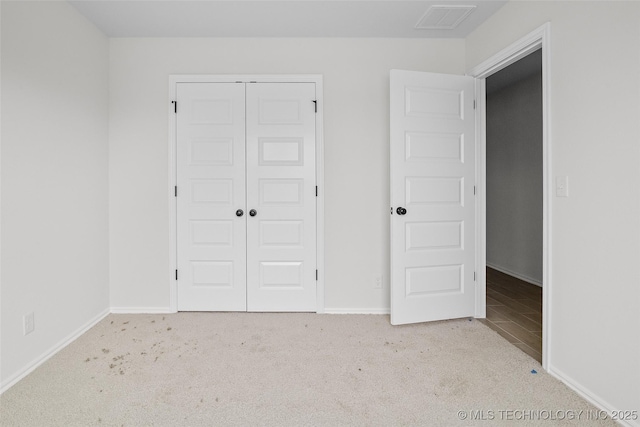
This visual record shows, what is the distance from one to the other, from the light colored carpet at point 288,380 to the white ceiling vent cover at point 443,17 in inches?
99.1

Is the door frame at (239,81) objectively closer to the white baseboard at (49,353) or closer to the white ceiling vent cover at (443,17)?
the white baseboard at (49,353)

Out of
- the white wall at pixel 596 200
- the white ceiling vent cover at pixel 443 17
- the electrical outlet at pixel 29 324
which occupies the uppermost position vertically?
the white ceiling vent cover at pixel 443 17

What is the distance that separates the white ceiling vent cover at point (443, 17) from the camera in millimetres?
2626

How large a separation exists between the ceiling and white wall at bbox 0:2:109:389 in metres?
0.40

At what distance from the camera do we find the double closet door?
3143mm

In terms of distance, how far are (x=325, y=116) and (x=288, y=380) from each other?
86.3 inches

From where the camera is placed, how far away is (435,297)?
2.94 m

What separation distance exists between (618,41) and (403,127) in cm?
136

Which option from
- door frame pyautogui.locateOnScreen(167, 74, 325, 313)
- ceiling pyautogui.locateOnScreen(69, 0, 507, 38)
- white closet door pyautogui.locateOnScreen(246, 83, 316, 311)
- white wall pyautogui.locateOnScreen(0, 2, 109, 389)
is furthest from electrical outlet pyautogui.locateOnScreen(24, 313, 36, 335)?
ceiling pyautogui.locateOnScreen(69, 0, 507, 38)

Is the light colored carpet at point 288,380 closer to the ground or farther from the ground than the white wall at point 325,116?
closer to the ground

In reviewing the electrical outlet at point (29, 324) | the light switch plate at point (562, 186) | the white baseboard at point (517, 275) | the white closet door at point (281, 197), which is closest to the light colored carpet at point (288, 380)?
the electrical outlet at point (29, 324)

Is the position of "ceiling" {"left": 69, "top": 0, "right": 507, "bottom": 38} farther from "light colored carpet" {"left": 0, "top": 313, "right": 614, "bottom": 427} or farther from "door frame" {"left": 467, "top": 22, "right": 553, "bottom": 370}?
"light colored carpet" {"left": 0, "top": 313, "right": 614, "bottom": 427}

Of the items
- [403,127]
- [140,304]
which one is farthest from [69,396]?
[403,127]

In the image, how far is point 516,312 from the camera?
3234mm
